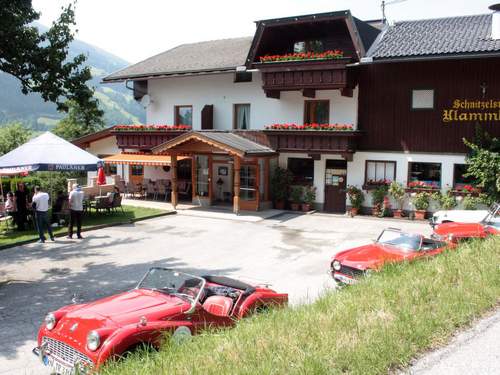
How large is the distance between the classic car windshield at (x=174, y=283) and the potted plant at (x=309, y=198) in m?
16.7

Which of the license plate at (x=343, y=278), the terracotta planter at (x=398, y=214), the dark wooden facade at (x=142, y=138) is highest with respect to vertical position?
the dark wooden facade at (x=142, y=138)

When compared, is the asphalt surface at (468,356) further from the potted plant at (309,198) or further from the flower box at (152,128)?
the flower box at (152,128)

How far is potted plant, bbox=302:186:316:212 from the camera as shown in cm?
2380

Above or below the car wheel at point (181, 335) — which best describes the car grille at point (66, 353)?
below

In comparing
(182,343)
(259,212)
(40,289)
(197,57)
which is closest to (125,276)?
(40,289)

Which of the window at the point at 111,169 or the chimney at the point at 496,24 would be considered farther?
the window at the point at 111,169

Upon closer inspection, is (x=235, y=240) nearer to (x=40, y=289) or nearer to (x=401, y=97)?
(x=40, y=289)

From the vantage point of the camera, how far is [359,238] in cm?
1764

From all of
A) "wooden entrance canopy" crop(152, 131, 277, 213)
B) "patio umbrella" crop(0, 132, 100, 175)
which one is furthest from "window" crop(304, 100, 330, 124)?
"patio umbrella" crop(0, 132, 100, 175)

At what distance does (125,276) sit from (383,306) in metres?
7.50

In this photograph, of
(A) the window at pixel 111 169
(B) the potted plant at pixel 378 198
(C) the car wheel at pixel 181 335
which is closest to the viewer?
(C) the car wheel at pixel 181 335

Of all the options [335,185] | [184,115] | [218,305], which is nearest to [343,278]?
[218,305]

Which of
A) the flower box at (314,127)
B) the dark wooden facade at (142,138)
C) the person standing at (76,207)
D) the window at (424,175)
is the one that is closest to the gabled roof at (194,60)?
the dark wooden facade at (142,138)

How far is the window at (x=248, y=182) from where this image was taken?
2378cm
